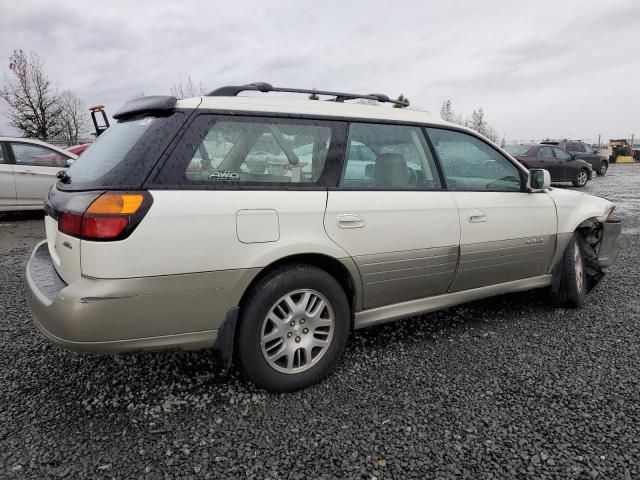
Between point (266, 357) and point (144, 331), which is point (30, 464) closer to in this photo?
point (144, 331)

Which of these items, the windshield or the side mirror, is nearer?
the side mirror

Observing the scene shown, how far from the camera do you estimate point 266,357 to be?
2451mm

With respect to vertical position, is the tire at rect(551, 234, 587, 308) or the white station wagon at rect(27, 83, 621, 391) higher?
the white station wagon at rect(27, 83, 621, 391)

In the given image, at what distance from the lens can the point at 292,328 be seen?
8.23ft

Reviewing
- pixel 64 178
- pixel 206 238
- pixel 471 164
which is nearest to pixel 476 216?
pixel 471 164

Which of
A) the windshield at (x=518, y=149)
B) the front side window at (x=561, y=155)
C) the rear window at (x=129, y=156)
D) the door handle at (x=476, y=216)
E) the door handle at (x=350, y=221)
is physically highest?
Result: the windshield at (x=518, y=149)

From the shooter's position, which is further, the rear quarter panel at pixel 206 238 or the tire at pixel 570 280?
the tire at pixel 570 280

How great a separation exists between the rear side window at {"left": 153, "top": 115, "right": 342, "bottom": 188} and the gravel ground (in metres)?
1.18

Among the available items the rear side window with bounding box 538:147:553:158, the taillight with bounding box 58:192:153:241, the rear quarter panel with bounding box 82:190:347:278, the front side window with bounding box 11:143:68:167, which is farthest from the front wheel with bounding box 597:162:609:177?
the taillight with bounding box 58:192:153:241

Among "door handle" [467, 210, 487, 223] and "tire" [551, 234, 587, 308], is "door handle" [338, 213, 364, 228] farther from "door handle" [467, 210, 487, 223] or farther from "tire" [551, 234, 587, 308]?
"tire" [551, 234, 587, 308]

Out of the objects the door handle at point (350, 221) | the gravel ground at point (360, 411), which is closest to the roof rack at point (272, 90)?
the door handle at point (350, 221)

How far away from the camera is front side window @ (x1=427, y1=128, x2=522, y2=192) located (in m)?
3.18

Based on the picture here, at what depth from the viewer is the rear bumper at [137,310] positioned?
2.04 m

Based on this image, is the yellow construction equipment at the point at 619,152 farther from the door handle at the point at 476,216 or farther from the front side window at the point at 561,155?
the door handle at the point at 476,216
